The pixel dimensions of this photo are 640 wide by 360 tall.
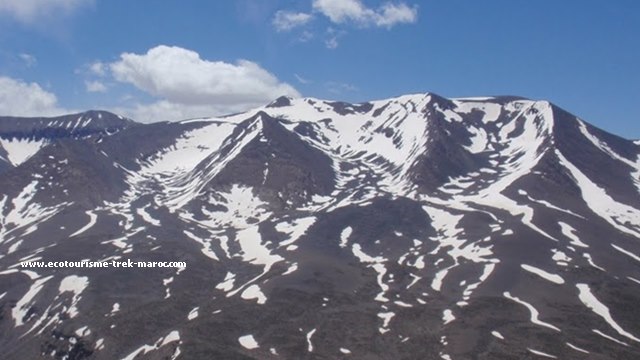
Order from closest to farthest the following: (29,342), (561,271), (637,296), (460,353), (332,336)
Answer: (460,353) < (332,336) < (29,342) < (637,296) < (561,271)

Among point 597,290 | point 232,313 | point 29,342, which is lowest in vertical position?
point 29,342

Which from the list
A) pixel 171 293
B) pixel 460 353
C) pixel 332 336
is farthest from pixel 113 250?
pixel 460 353

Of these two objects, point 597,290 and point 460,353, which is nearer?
point 460,353

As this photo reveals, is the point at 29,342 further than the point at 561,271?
No

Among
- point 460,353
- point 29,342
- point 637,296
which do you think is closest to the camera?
point 460,353

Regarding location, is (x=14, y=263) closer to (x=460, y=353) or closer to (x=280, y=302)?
(x=280, y=302)

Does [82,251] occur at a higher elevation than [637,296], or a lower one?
lower

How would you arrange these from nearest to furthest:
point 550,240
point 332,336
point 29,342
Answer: point 332,336 → point 29,342 → point 550,240

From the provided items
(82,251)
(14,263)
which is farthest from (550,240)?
(14,263)

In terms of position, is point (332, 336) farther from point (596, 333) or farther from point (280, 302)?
point (596, 333)
